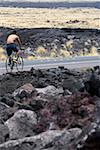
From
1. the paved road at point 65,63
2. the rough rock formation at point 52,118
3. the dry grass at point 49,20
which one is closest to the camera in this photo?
the rough rock formation at point 52,118

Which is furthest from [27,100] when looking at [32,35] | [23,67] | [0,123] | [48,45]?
[32,35]

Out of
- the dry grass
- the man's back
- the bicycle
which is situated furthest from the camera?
the dry grass

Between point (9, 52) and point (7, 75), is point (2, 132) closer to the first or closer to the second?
point (7, 75)

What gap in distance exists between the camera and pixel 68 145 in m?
10.7

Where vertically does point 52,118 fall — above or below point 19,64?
above

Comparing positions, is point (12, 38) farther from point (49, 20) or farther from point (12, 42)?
point (49, 20)

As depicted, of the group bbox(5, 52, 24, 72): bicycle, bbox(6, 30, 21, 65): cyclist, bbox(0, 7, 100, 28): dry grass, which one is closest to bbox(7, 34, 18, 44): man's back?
bbox(6, 30, 21, 65): cyclist

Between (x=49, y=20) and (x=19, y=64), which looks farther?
(x=49, y=20)

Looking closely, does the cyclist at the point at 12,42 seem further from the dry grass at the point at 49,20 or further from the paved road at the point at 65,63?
the dry grass at the point at 49,20

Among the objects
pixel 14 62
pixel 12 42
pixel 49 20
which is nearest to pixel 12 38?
pixel 12 42

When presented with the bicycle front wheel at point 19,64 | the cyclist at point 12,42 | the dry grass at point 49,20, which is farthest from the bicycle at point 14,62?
the dry grass at point 49,20

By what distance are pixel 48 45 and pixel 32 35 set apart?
22.7ft

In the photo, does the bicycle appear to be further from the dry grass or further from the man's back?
the dry grass

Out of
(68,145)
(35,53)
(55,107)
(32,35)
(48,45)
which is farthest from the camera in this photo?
(32,35)
